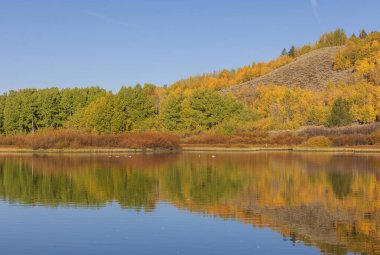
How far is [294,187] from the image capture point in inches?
1427

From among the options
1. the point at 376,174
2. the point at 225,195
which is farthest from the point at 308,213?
the point at 376,174

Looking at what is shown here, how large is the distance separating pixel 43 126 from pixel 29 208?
92402 millimetres

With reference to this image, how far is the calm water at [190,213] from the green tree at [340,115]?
63.2 metres

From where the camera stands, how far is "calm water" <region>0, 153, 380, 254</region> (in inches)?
766

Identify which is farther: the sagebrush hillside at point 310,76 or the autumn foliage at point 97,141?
the sagebrush hillside at point 310,76

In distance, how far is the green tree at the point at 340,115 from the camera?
106950 millimetres

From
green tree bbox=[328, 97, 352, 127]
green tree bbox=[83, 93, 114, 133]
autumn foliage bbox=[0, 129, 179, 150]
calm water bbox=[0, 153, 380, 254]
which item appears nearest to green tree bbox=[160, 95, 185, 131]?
green tree bbox=[83, 93, 114, 133]

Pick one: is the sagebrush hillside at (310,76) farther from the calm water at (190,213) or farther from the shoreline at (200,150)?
the calm water at (190,213)

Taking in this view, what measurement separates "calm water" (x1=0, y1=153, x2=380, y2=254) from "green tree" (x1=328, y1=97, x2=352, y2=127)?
207 ft

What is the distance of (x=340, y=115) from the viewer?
107812 millimetres

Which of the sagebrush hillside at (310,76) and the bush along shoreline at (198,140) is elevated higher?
the sagebrush hillside at (310,76)

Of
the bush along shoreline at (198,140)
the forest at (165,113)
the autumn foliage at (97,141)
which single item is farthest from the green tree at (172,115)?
the autumn foliage at (97,141)

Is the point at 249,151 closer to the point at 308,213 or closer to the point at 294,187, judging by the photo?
the point at 294,187

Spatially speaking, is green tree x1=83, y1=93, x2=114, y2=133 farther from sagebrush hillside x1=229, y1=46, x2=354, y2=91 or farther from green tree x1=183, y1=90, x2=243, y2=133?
sagebrush hillside x1=229, y1=46, x2=354, y2=91
